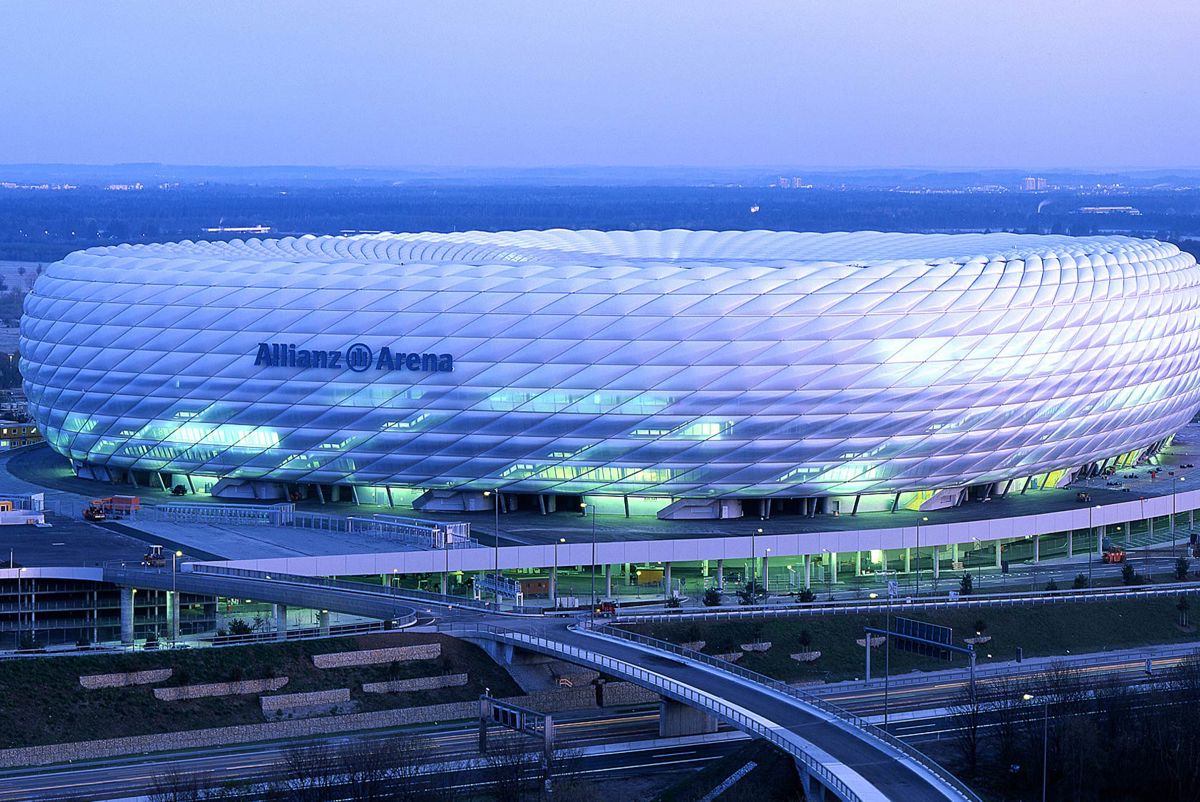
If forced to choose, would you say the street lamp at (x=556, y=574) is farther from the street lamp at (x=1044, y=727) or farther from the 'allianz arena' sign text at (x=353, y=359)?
the street lamp at (x=1044, y=727)

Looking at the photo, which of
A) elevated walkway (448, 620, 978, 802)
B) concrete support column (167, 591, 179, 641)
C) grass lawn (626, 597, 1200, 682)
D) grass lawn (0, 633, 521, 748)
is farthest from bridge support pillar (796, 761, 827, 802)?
concrete support column (167, 591, 179, 641)

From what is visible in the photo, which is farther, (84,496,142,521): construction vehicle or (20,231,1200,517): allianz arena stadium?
(84,496,142,521): construction vehicle

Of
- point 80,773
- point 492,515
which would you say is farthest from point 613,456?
point 80,773

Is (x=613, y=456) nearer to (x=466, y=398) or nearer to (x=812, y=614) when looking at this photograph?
(x=466, y=398)

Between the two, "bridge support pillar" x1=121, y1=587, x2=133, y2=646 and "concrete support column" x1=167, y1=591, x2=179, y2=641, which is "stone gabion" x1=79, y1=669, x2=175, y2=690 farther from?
"bridge support pillar" x1=121, y1=587, x2=133, y2=646

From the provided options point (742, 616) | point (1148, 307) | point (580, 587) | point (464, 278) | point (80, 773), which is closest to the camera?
point (80, 773)
